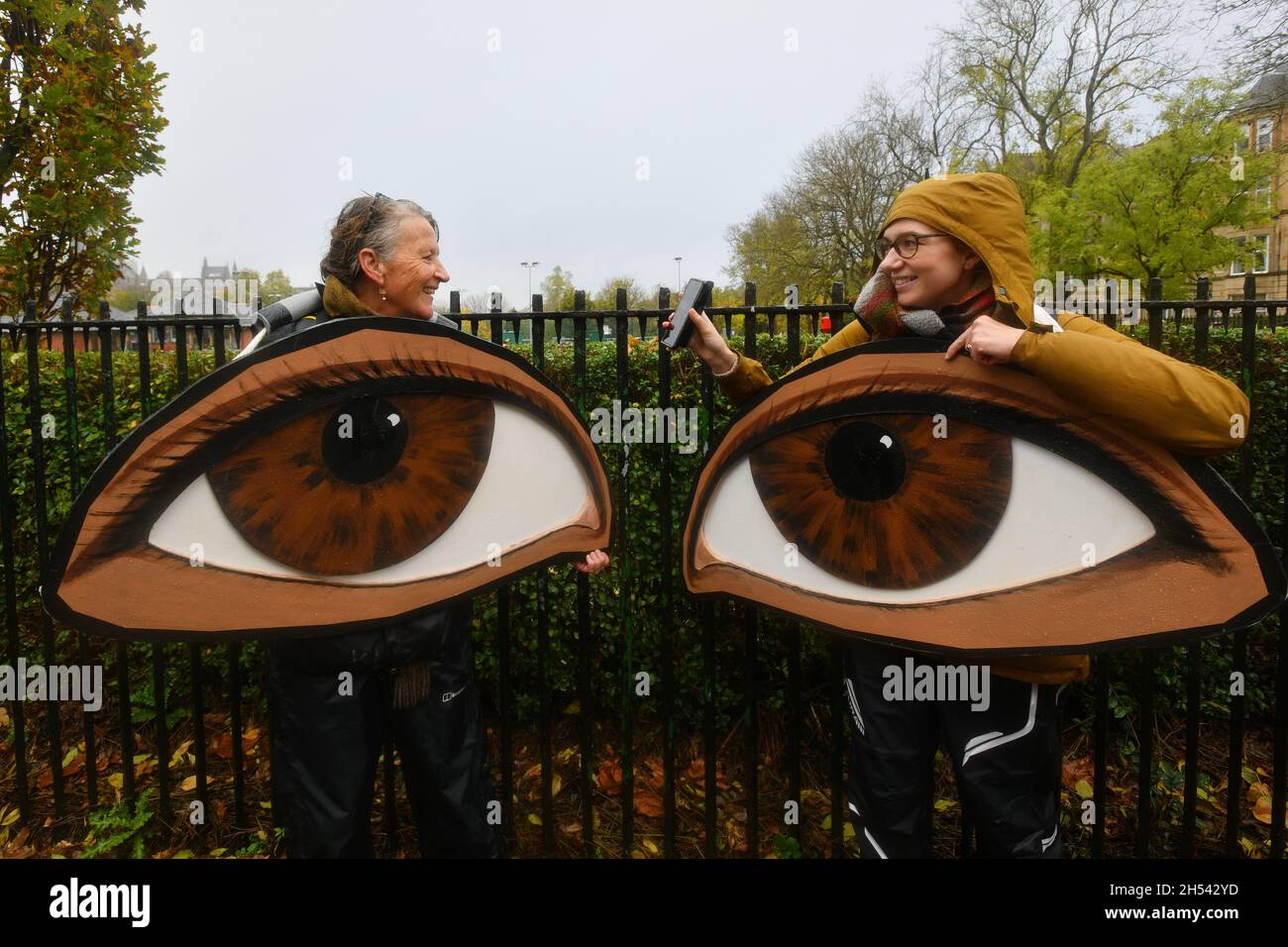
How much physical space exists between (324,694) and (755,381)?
167 cm

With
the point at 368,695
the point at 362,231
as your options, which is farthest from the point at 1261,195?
the point at 368,695

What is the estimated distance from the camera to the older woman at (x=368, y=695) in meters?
2.02

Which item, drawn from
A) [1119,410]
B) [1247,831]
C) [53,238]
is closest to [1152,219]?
[1247,831]

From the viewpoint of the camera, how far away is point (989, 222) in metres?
1.80

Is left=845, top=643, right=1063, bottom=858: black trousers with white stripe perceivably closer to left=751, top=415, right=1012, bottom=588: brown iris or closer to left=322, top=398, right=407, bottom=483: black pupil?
left=751, top=415, right=1012, bottom=588: brown iris

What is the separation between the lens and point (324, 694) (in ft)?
6.64

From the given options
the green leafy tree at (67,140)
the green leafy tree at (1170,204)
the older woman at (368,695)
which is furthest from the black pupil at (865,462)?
the green leafy tree at (1170,204)

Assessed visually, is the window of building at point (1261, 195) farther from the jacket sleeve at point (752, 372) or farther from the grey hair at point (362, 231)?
the grey hair at point (362, 231)

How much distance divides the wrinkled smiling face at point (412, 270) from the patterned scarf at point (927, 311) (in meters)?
1.33

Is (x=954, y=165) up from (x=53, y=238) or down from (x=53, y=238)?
up

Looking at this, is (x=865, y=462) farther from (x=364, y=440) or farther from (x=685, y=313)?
(x=364, y=440)

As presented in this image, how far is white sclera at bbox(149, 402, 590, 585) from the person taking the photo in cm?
212

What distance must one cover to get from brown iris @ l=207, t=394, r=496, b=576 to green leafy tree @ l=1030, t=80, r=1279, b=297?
21.7 m
